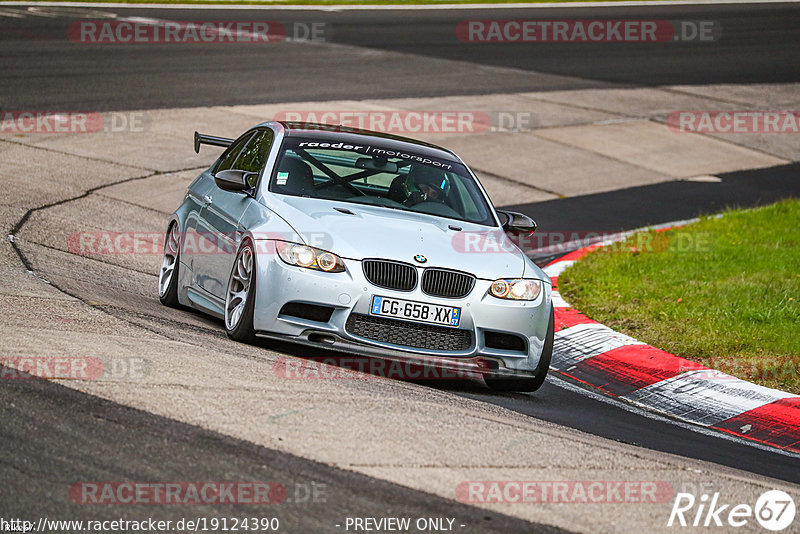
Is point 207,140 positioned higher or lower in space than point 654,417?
higher

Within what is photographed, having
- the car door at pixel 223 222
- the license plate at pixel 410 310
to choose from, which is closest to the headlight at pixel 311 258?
the license plate at pixel 410 310

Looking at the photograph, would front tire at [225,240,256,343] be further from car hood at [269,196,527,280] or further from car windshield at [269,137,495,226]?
car windshield at [269,137,495,226]

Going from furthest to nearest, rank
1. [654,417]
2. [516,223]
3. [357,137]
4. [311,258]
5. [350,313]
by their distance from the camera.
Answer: [357,137] < [516,223] < [654,417] < [311,258] < [350,313]

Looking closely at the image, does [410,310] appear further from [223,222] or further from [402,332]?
[223,222]

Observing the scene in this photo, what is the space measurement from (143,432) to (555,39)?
25.4 meters

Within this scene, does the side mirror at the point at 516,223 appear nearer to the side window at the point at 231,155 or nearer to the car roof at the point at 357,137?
the car roof at the point at 357,137

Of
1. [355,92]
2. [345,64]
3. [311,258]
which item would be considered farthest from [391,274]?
[345,64]

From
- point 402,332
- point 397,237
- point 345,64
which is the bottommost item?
point 402,332

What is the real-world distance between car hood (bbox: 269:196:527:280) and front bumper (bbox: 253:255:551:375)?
16 cm

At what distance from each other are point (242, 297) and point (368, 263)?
0.88 meters

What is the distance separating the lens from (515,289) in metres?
7.52

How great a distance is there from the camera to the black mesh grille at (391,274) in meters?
7.22

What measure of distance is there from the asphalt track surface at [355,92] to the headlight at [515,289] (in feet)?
2.16

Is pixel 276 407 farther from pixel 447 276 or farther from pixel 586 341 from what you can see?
pixel 586 341
